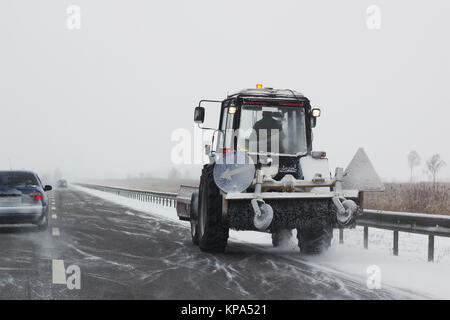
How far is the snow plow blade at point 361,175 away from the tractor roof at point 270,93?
1.74 m

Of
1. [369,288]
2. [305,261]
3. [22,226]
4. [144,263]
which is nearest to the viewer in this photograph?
[369,288]

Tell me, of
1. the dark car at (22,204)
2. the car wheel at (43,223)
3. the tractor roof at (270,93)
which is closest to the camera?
the tractor roof at (270,93)

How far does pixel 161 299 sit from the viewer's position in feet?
23.1

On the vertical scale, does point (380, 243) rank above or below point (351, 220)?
below

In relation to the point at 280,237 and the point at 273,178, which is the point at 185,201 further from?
the point at 273,178

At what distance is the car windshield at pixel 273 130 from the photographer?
1147cm

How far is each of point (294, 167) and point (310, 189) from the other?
79 cm

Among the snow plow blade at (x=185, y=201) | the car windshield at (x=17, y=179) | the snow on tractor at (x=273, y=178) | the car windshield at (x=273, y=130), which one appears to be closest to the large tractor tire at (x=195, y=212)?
the snow on tractor at (x=273, y=178)

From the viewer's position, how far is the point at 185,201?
13.8 metres

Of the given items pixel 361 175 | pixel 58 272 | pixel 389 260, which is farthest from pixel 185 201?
pixel 58 272

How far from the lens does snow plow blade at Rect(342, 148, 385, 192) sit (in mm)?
10656

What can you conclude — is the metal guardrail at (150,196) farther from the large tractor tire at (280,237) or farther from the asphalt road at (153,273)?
the asphalt road at (153,273)
